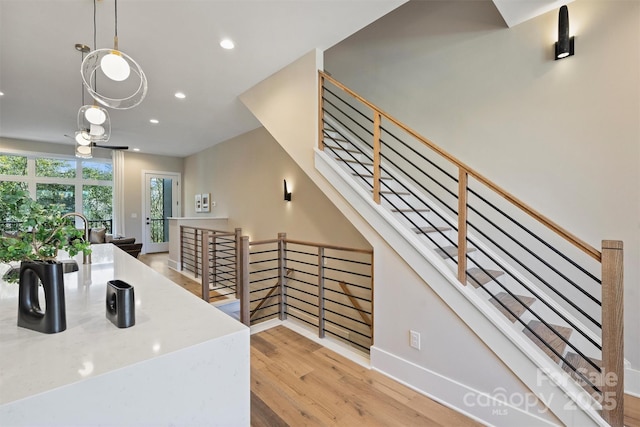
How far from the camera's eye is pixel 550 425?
5.30 feet

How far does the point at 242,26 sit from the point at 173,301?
2.40 m

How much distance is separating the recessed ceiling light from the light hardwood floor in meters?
2.93

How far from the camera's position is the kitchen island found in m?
0.62

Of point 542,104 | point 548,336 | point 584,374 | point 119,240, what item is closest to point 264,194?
point 119,240

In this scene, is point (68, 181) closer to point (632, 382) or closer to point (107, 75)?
point (107, 75)

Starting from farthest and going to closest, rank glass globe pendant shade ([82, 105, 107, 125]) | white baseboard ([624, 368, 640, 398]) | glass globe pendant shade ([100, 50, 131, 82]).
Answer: glass globe pendant shade ([82, 105, 107, 125]), white baseboard ([624, 368, 640, 398]), glass globe pendant shade ([100, 50, 131, 82])

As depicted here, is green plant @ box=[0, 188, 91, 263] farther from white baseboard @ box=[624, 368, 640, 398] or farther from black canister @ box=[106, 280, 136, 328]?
white baseboard @ box=[624, 368, 640, 398]

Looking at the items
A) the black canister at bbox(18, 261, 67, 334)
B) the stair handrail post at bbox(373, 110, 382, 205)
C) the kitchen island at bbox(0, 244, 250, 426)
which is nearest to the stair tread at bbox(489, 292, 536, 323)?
the stair handrail post at bbox(373, 110, 382, 205)

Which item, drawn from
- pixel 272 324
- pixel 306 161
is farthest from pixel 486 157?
pixel 272 324

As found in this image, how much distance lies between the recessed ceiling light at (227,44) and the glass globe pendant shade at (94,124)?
49.5 inches

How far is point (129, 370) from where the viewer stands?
2.28 ft

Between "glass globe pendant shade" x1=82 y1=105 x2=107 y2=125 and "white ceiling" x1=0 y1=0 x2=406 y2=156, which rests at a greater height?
"white ceiling" x1=0 y1=0 x2=406 y2=156

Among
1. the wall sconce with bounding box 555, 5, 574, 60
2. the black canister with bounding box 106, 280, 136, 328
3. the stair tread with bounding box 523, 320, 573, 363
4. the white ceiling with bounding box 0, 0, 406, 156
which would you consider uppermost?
the white ceiling with bounding box 0, 0, 406, 156

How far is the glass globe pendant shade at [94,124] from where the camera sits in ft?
8.35
